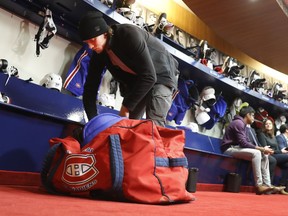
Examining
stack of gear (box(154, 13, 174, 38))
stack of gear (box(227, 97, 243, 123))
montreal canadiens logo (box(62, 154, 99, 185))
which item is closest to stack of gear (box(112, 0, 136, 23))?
stack of gear (box(154, 13, 174, 38))

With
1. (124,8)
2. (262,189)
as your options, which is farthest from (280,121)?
(124,8)

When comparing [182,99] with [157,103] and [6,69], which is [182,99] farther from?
[157,103]

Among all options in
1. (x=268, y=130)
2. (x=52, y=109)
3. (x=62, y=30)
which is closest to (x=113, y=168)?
(x=52, y=109)

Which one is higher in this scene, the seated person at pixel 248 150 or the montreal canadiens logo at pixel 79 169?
the seated person at pixel 248 150

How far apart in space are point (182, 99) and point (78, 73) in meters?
1.77

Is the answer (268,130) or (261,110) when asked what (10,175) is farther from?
(261,110)

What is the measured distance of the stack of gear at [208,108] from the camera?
16.4ft

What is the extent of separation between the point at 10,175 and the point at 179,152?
968 mm

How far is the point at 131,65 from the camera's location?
67.3 inches

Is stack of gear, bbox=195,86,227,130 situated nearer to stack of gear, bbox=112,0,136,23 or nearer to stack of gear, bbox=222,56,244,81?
stack of gear, bbox=222,56,244,81

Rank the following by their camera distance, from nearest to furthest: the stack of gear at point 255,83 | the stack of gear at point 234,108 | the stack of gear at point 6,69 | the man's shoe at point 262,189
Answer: the stack of gear at point 6,69 < the man's shoe at point 262,189 < the stack of gear at point 234,108 < the stack of gear at point 255,83

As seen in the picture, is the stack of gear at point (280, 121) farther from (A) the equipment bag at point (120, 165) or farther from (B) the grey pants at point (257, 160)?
(A) the equipment bag at point (120, 165)

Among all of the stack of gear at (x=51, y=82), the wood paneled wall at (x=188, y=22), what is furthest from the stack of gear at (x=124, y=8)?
the wood paneled wall at (x=188, y=22)

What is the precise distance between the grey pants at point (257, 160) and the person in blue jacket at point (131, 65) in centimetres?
241
